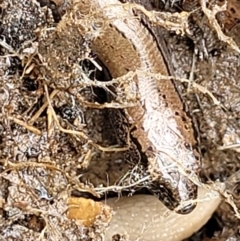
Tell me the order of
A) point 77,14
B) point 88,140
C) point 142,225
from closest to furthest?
1. point 77,14
2. point 88,140
3. point 142,225

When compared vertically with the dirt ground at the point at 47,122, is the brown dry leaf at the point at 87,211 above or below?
below

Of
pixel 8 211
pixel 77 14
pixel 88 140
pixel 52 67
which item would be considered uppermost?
pixel 77 14

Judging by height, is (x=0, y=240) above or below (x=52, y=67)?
below

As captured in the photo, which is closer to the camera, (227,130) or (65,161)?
(65,161)

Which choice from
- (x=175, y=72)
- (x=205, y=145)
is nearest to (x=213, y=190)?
(x=205, y=145)

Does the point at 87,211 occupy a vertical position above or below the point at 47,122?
below

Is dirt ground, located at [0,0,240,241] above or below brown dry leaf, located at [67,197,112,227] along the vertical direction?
above

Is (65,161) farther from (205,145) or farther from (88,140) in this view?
(205,145)

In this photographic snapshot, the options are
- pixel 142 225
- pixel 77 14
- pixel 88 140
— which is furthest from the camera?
→ pixel 142 225
